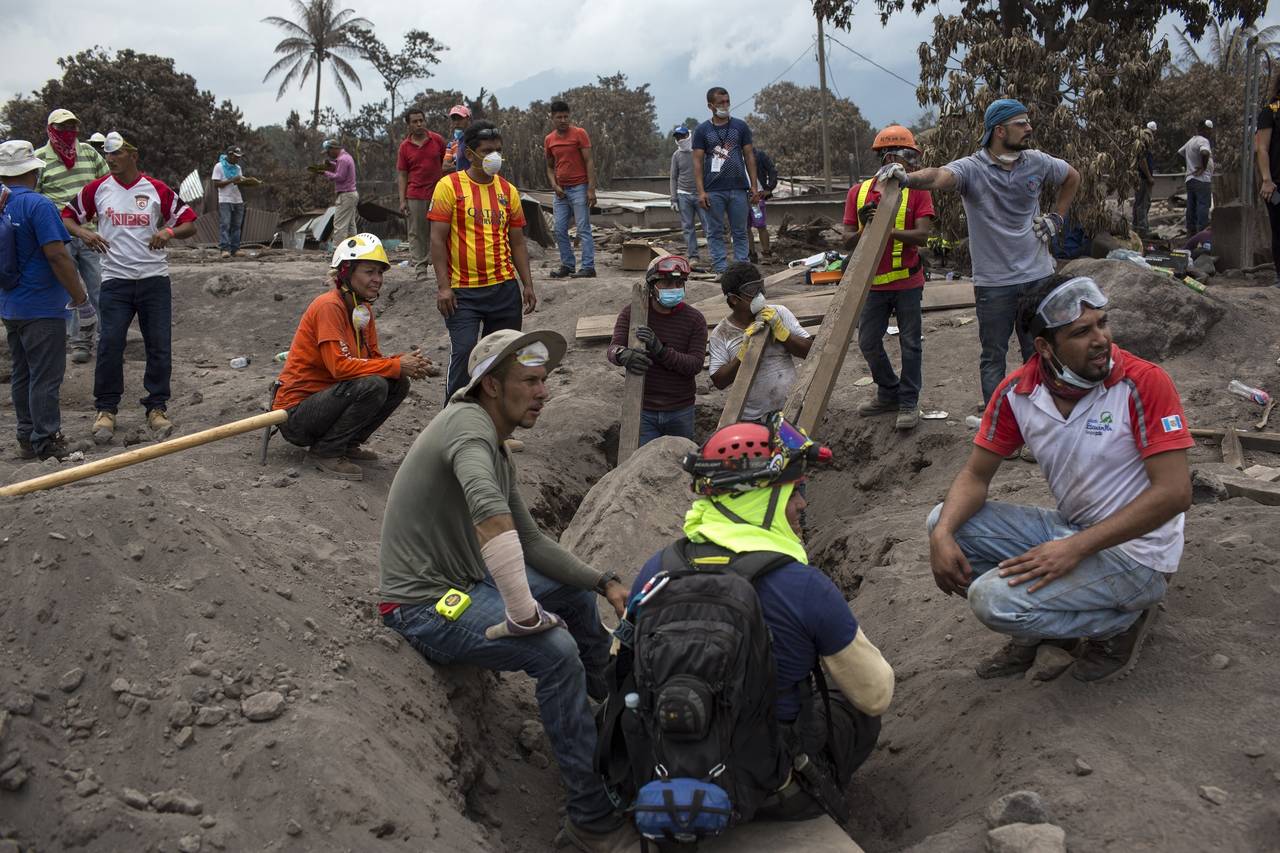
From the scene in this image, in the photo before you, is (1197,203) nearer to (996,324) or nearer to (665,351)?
(996,324)

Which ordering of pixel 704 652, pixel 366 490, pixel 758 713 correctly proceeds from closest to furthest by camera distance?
pixel 704 652
pixel 758 713
pixel 366 490

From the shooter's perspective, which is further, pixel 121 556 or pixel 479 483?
pixel 121 556

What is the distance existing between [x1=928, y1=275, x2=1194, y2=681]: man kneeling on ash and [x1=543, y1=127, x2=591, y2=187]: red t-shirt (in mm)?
8667

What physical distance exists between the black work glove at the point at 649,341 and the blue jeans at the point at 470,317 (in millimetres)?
1163

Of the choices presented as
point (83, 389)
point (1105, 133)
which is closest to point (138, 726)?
point (83, 389)

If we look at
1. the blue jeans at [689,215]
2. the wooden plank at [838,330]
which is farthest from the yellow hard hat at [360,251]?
the blue jeans at [689,215]

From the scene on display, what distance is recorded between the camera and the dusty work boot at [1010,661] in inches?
162

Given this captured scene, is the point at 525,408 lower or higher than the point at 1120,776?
higher

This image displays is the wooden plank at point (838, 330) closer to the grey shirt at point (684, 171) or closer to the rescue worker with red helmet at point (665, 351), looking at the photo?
the rescue worker with red helmet at point (665, 351)

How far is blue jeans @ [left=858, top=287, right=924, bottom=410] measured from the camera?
7.10 m

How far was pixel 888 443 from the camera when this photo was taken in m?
7.56

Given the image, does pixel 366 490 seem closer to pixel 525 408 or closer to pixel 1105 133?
pixel 525 408

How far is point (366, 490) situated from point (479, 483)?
10.1 feet

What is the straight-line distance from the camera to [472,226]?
7246 millimetres
